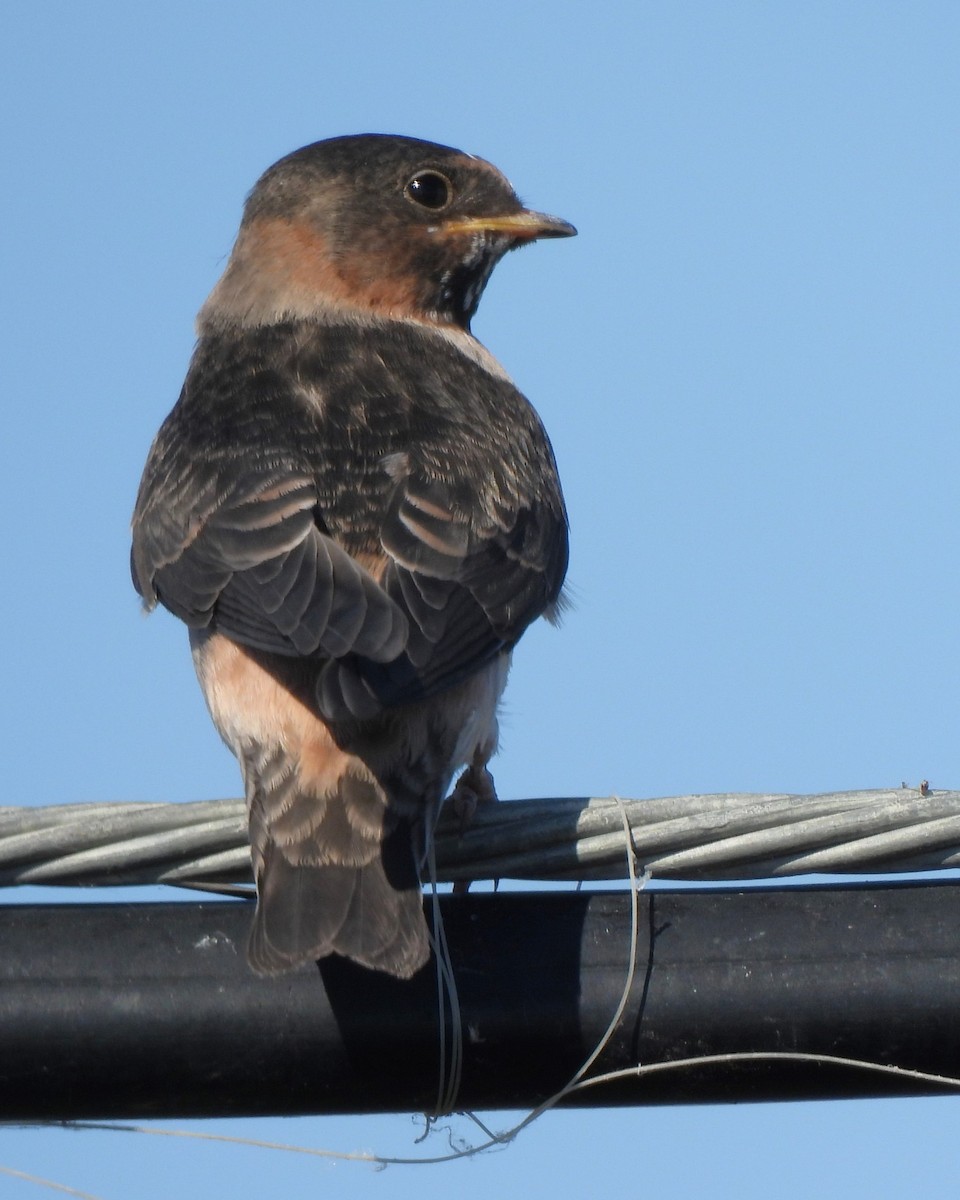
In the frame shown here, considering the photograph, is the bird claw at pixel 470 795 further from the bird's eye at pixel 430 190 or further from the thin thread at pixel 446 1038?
the bird's eye at pixel 430 190

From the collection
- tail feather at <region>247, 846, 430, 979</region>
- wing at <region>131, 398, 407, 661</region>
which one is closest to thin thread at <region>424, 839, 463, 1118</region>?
tail feather at <region>247, 846, 430, 979</region>

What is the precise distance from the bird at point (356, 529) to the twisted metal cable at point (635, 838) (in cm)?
27

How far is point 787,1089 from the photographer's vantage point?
143 inches

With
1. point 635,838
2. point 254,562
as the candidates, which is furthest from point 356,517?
point 635,838

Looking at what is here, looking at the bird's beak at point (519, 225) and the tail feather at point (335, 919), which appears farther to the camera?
the bird's beak at point (519, 225)

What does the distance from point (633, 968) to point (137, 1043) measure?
1.01m

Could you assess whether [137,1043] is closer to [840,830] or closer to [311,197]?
[840,830]

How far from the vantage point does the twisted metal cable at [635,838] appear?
12.1ft

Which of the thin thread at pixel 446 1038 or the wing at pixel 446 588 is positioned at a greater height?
the wing at pixel 446 588

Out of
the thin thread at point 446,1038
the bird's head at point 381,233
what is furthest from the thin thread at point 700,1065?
the bird's head at point 381,233

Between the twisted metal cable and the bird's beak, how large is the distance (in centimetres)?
387

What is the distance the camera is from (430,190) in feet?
24.2

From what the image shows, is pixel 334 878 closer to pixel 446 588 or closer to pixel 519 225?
pixel 446 588

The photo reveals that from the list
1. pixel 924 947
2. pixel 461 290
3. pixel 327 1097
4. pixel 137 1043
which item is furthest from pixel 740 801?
pixel 461 290
